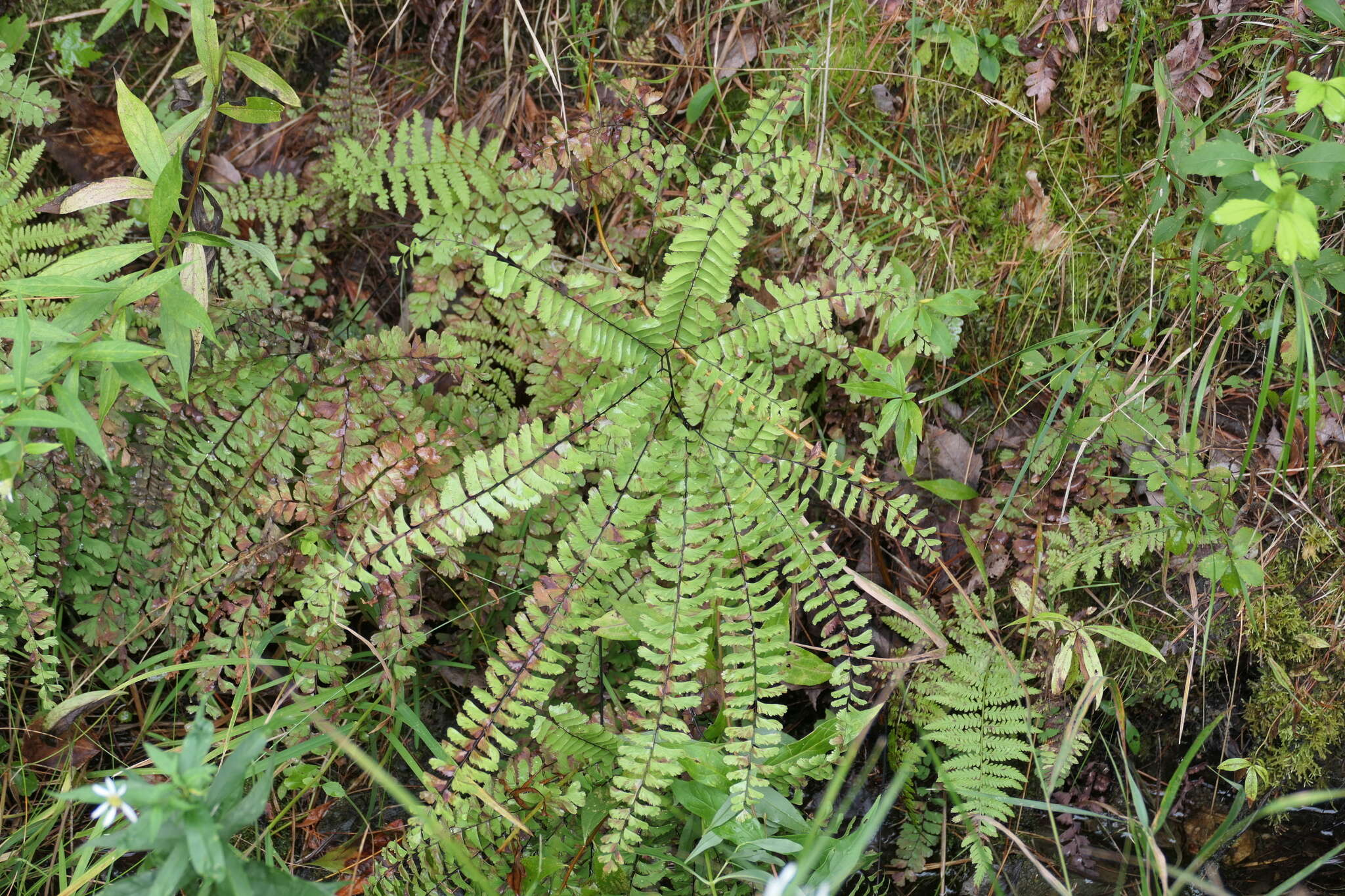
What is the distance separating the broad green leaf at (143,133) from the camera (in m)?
2.34

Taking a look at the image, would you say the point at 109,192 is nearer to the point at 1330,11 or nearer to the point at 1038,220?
the point at 1038,220

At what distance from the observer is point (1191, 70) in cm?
281

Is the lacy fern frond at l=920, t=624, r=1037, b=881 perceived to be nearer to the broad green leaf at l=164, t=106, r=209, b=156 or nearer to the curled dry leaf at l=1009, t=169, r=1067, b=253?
the curled dry leaf at l=1009, t=169, r=1067, b=253

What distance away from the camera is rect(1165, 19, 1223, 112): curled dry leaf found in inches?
110

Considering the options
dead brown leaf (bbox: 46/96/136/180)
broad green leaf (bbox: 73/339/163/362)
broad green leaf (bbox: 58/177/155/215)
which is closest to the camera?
broad green leaf (bbox: 73/339/163/362)

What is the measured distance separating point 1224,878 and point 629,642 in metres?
2.23

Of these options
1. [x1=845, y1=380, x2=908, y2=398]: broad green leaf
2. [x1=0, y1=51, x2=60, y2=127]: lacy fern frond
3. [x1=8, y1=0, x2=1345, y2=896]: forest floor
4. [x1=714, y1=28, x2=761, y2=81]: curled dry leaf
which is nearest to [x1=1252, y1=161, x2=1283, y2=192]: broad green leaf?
[x1=8, y1=0, x2=1345, y2=896]: forest floor

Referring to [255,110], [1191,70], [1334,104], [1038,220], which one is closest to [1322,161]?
[1334,104]

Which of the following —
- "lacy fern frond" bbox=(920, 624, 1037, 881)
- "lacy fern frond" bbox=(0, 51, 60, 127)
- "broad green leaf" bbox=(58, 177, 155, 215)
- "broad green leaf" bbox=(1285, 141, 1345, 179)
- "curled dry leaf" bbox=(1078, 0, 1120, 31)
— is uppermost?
"curled dry leaf" bbox=(1078, 0, 1120, 31)

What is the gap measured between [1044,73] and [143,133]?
290 centimetres

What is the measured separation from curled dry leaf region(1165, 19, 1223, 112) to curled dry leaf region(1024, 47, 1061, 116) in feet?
1.14

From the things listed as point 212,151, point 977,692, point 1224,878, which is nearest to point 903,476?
point 977,692

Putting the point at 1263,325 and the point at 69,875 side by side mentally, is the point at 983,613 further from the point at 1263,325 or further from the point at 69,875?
the point at 69,875

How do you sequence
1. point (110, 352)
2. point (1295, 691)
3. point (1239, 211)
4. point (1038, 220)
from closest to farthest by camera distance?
point (110, 352), point (1239, 211), point (1295, 691), point (1038, 220)
